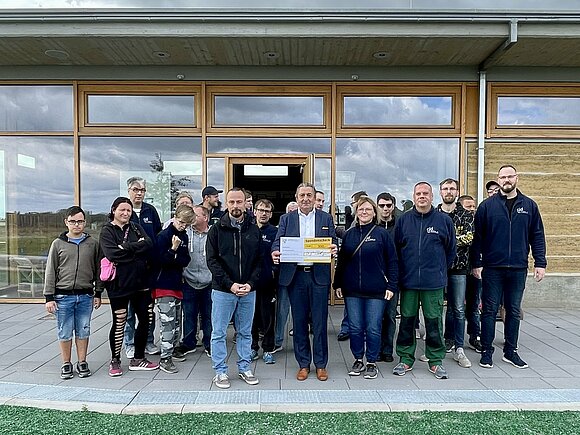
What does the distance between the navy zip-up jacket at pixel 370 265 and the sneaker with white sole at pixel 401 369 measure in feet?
2.56

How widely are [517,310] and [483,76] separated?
14.5 feet

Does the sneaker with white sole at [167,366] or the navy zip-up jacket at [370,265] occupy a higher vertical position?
the navy zip-up jacket at [370,265]

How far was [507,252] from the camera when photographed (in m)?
4.58

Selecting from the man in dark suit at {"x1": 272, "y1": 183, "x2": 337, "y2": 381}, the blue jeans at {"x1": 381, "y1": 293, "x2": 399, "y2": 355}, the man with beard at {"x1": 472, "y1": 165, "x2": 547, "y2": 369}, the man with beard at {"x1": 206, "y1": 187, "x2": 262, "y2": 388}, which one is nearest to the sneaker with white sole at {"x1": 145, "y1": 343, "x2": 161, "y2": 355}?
the man with beard at {"x1": 206, "y1": 187, "x2": 262, "y2": 388}

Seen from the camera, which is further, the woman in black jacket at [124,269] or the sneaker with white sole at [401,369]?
the sneaker with white sole at [401,369]

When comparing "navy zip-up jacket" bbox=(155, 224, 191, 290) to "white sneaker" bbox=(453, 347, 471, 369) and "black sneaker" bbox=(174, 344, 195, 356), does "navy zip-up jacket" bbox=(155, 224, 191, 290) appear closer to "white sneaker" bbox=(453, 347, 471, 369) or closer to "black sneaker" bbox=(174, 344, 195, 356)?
"black sneaker" bbox=(174, 344, 195, 356)

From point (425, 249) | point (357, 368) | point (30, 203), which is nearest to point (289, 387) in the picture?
point (357, 368)

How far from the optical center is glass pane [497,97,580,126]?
7.70 metres

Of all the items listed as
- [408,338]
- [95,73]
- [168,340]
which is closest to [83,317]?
[168,340]

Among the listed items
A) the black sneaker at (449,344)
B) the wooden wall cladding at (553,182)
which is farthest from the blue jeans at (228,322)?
the wooden wall cladding at (553,182)

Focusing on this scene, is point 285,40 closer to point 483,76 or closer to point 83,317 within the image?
point 483,76

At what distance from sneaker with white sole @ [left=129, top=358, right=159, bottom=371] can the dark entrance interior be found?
12.6 ft

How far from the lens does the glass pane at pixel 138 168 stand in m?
7.80

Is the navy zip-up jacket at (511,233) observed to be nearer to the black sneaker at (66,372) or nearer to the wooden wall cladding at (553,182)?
the wooden wall cladding at (553,182)
